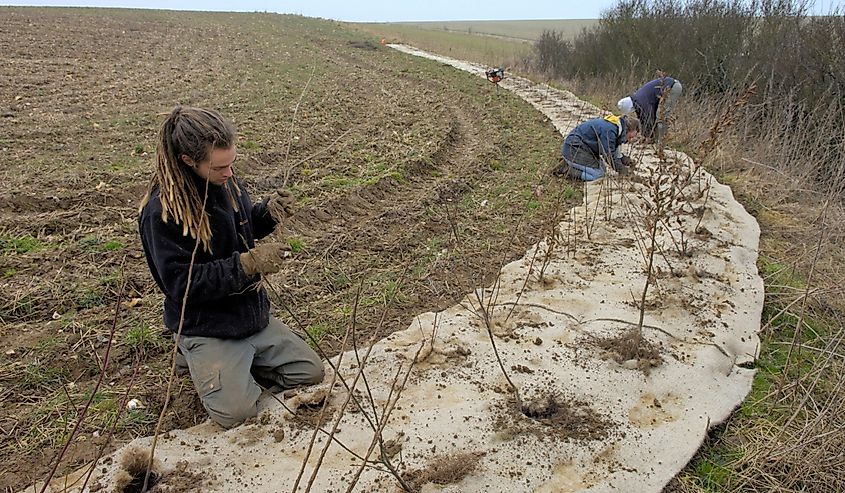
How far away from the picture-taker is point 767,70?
1078cm

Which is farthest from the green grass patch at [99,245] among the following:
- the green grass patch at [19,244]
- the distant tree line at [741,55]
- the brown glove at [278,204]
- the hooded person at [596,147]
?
the distant tree line at [741,55]

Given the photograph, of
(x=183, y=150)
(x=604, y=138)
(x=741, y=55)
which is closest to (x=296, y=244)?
(x=183, y=150)

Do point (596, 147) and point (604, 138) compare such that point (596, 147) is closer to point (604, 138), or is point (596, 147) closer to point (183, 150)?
point (604, 138)

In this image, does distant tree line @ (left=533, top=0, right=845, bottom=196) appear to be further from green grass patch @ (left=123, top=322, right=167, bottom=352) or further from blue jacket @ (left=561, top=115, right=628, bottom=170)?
green grass patch @ (left=123, top=322, right=167, bottom=352)

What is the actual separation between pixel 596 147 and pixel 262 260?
4.83m

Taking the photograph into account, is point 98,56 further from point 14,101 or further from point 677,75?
point 677,75

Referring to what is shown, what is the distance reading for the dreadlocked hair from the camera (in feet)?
8.43

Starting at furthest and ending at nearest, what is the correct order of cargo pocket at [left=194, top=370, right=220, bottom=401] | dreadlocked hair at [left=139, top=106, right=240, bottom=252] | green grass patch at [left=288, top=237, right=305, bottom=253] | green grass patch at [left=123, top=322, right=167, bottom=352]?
green grass patch at [left=288, top=237, right=305, bottom=253] → green grass patch at [left=123, top=322, right=167, bottom=352] → cargo pocket at [left=194, top=370, right=220, bottom=401] → dreadlocked hair at [left=139, top=106, right=240, bottom=252]

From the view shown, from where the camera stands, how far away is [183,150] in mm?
2590

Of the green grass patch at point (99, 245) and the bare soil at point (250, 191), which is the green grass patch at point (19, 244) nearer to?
the bare soil at point (250, 191)

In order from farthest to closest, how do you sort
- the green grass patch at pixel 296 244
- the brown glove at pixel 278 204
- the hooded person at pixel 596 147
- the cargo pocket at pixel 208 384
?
the hooded person at pixel 596 147
the green grass patch at pixel 296 244
the brown glove at pixel 278 204
the cargo pocket at pixel 208 384

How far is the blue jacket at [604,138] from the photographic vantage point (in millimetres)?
6105

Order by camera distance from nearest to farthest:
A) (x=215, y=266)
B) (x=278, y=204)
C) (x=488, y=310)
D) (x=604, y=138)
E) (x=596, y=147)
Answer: (x=215, y=266)
(x=278, y=204)
(x=488, y=310)
(x=604, y=138)
(x=596, y=147)

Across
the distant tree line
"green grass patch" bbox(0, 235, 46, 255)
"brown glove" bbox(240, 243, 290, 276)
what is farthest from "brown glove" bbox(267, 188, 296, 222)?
the distant tree line
